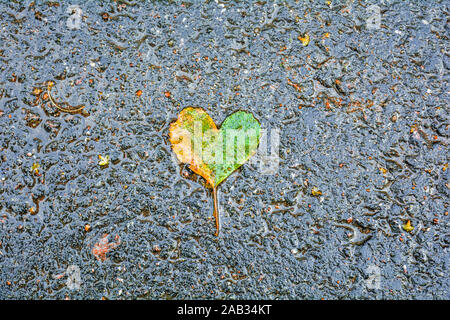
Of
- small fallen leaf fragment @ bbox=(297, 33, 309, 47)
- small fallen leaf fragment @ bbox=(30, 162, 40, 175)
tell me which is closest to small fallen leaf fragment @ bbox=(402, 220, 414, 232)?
small fallen leaf fragment @ bbox=(297, 33, 309, 47)

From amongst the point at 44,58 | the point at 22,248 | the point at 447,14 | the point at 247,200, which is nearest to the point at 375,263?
the point at 247,200

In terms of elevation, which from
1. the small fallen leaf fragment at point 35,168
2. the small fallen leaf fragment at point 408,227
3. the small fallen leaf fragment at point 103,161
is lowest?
the small fallen leaf fragment at point 408,227

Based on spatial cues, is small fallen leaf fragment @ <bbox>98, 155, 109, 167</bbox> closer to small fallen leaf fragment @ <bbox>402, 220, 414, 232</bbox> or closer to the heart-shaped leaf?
the heart-shaped leaf

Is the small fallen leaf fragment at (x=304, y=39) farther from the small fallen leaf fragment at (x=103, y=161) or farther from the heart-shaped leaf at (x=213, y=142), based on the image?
the small fallen leaf fragment at (x=103, y=161)

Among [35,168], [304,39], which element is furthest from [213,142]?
[35,168]

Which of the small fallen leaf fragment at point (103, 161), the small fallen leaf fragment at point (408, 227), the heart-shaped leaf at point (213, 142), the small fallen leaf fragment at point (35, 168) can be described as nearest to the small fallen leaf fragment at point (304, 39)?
the heart-shaped leaf at point (213, 142)

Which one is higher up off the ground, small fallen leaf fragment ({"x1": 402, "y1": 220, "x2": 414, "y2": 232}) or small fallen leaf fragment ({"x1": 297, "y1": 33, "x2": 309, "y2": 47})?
small fallen leaf fragment ({"x1": 297, "y1": 33, "x2": 309, "y2": 47})

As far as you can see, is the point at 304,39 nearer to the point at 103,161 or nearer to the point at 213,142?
the point at 213,142

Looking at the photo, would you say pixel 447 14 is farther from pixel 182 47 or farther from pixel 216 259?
pixel 216 259
